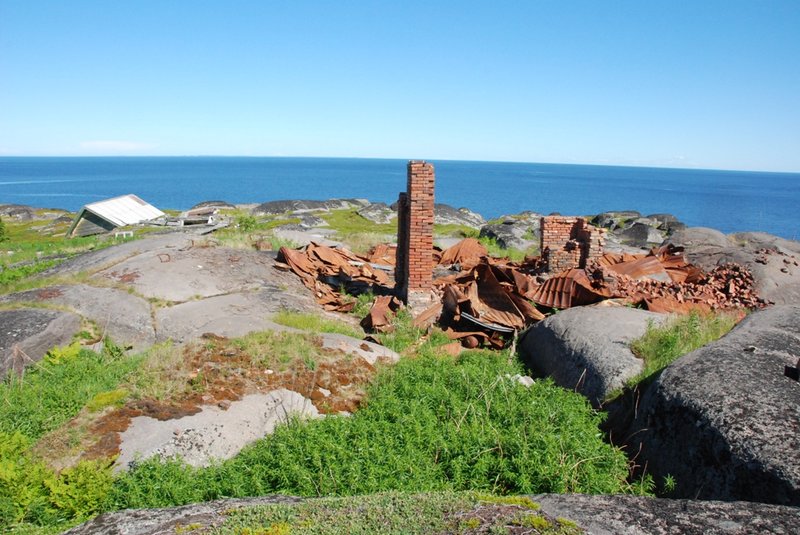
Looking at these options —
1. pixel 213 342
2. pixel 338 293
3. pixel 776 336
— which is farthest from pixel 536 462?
pixel 338 293

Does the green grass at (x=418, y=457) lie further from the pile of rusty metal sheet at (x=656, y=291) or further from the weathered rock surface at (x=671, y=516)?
the pile of rusty metal sheet at (x=656, y=291)

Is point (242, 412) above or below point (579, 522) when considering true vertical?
below

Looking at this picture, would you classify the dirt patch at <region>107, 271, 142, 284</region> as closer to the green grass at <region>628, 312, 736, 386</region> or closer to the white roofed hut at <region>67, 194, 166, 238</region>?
the green grass at <region>628, 312, 736, 386</region>

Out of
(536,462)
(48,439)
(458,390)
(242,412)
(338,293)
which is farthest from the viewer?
(338,293)

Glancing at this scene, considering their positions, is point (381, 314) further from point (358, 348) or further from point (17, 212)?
point (17, 212)

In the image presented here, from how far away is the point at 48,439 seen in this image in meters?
5.95

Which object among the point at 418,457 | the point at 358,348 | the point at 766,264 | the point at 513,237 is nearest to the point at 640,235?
the point at 513,237

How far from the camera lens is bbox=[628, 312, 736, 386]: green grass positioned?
7.27m

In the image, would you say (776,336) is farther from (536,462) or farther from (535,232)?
(535,232)

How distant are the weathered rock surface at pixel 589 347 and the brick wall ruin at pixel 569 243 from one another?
13.2 feet

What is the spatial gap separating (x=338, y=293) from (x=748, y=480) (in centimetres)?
999

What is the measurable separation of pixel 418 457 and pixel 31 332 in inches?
280

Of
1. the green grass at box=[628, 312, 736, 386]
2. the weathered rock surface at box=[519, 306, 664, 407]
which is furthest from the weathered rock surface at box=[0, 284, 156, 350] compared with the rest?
the green grass at box=[628, 312, 736, 386]

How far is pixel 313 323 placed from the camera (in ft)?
33.7
